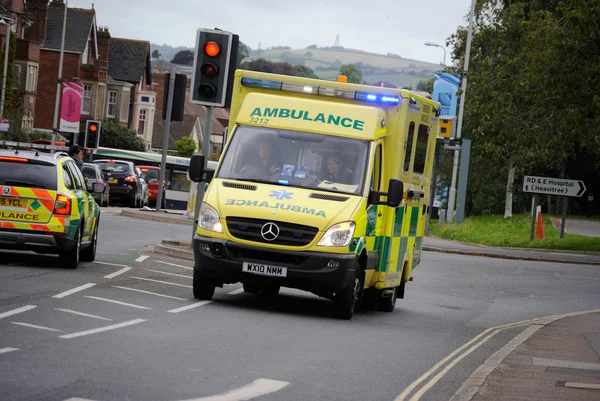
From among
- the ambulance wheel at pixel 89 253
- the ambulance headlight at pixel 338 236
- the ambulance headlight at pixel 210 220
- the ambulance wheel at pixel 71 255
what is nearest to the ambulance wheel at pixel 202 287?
the ambulance headlight at pixel 210 220

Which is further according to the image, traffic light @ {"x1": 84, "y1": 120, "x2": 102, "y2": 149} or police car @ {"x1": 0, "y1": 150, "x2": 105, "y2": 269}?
traffic light @ {"x1": 84, "y1": 120, "x2": 102, "y2": 149}

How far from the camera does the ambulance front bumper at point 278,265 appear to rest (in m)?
14.5

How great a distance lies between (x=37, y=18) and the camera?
79.2 m

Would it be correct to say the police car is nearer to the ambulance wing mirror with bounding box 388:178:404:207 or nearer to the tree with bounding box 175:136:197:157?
the ambulance wing mirror with bounding box 388:178:404:207

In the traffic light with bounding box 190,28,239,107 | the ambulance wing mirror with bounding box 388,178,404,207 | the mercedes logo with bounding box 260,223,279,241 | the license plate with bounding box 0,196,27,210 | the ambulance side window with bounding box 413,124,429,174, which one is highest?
Result: the traffic light with bounding box 190,28,239,107

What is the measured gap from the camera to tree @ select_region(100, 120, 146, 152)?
90.9m

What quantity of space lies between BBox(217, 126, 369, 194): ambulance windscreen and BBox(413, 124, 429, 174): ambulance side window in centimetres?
184

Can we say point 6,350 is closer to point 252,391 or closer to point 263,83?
point 252,391

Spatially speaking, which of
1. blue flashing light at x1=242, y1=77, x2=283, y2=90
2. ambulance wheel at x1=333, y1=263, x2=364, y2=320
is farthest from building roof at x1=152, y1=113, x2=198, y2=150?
ambulance wheel at x1=333, y1=263, x2=364, y2=320

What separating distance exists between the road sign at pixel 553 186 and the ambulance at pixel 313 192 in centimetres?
2482

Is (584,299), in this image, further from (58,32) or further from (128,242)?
(58,32)

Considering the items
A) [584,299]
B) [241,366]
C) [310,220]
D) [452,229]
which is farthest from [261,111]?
[452,229]

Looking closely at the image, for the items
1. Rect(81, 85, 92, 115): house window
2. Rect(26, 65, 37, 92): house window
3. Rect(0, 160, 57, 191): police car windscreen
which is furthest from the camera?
Rect(81, 85, 92, 115): house window

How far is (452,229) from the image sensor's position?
160ft
